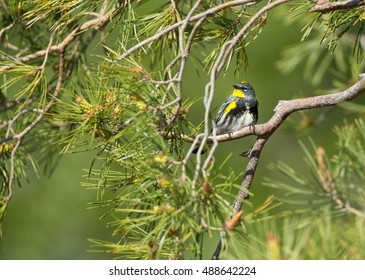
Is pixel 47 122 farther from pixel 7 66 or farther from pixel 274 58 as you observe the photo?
pixel 274 58

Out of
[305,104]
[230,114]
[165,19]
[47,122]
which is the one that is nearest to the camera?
[305,104]

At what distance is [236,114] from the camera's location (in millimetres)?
2314

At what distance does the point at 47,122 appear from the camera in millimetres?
2148

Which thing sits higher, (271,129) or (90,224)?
(90,224)

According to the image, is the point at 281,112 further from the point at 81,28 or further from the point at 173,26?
the point at 81,28

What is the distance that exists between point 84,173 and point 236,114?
2.68 metres

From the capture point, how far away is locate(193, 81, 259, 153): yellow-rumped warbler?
7.52 ft

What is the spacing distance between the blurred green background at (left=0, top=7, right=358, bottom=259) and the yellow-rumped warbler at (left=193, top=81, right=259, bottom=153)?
2351mm

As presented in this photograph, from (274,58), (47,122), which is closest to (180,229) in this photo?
(47,122)

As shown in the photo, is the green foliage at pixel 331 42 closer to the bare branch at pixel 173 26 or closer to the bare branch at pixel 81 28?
the bare branch at pixel 173 26

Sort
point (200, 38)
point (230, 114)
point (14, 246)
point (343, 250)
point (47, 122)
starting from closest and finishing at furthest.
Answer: point (343, 250) < point (200, 38) < point (47, 122) < point (230, 114) < point (14, 246)

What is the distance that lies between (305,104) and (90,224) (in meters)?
4.26

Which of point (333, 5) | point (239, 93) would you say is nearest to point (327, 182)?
point (333, 5)

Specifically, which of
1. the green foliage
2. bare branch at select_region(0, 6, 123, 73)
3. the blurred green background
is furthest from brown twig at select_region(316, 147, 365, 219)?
the blurred green background
